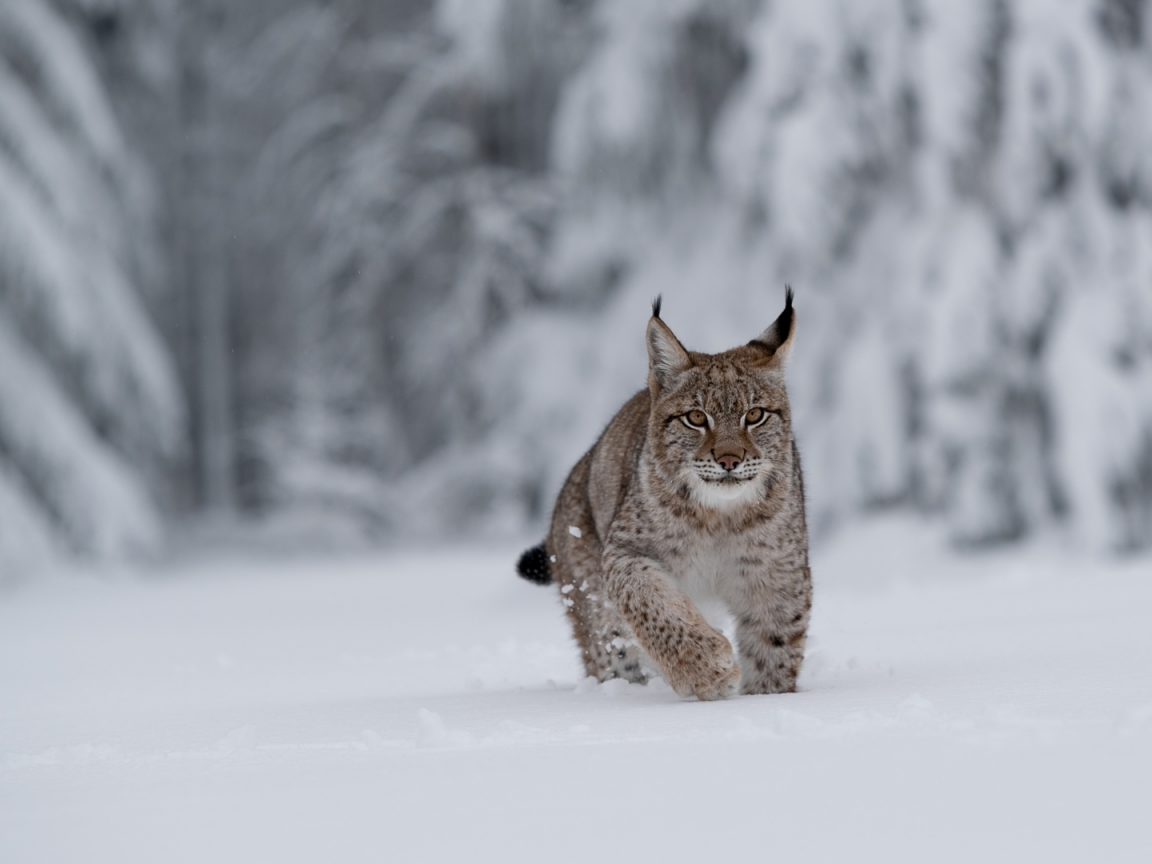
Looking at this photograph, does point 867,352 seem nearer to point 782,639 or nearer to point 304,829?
point 782,639

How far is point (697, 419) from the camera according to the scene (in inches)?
171

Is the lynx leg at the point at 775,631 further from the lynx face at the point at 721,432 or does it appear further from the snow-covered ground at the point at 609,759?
the lynx face at the point at 721,432

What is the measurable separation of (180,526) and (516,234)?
977cm

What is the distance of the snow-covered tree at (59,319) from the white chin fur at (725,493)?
854cm

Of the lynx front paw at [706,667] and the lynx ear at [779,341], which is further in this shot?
the lynx ear at [779,341]

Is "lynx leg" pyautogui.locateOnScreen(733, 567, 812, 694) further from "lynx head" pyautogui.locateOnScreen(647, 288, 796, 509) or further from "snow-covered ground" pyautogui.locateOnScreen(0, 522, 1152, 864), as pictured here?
"lynx head" pyautogui.locateOnScreen(647, 288, 796, 509)

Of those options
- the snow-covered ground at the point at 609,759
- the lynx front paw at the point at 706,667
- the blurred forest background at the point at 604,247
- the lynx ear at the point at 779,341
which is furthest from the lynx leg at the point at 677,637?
the blurred forest background at the point at 604,247

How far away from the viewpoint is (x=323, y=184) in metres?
19.1

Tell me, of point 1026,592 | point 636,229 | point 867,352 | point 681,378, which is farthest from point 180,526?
point 681,378

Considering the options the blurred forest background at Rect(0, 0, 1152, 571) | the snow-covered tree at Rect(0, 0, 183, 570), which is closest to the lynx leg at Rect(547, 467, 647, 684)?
the blurred forest background at Rect(0, 0, 1152, 571)

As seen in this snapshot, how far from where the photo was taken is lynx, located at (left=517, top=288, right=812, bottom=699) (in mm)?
4145

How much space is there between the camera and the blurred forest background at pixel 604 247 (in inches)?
391

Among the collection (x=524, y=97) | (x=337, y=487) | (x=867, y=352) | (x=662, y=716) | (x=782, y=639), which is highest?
(x=524, y=97)

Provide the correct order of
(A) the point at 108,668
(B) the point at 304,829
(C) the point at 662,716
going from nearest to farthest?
(B) the point at 304,829 < (C) the point at 662,716 < (A) the point at 108,668
